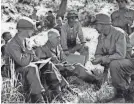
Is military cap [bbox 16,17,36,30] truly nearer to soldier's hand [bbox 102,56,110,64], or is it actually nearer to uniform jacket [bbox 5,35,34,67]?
uniform jacket [bbox 5,35,34,67]

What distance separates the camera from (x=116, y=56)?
5184 millimetres

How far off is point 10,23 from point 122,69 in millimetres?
7595

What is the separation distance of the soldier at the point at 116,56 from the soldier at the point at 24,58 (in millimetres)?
998

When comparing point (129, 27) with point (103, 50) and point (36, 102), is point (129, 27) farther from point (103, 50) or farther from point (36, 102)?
point (36, 102)

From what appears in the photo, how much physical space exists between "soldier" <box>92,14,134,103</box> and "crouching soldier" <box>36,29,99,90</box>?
74 centimetres

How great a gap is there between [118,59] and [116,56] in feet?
0.19

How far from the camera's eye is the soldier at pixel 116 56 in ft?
16.9

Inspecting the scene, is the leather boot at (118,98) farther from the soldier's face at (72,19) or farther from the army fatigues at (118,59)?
the soldier's face at (72,19)

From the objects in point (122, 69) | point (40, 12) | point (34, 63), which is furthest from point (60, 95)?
point (40, 12)

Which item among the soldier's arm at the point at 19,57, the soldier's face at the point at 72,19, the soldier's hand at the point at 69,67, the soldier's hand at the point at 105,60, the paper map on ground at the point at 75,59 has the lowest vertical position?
the soldier's hand at the point at 69,67

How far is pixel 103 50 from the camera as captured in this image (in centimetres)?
559

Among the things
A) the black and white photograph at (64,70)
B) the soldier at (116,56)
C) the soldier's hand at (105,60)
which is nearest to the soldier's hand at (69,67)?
the black and white photograph at (64,70)

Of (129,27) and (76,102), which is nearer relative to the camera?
(76,102)

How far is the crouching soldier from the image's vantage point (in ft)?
18.6
